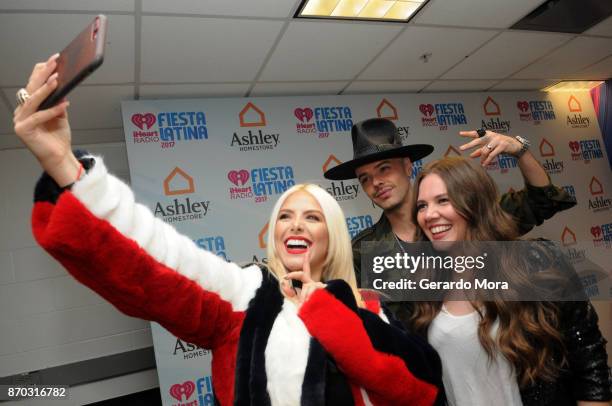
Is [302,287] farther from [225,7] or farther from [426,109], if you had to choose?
[426,109]

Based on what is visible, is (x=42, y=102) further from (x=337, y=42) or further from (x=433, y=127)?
(x=433, y=127)

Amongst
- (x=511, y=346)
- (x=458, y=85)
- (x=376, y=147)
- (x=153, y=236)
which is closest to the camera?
(x=153, y=236)

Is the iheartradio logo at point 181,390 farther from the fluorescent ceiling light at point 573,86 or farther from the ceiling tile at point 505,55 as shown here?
the fluorescent ceiling light at point 573,86

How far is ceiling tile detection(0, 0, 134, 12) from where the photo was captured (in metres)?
2.05

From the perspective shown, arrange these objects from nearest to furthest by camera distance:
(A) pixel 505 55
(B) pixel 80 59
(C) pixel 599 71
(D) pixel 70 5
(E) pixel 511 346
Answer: (B) pixel 80 59 < (E) pixel 511 346 < (D) pixel 70 5 < (A) pixel 505 55 < (C) pixel 599 71

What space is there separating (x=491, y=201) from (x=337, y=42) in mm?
1944

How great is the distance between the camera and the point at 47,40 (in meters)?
2.37

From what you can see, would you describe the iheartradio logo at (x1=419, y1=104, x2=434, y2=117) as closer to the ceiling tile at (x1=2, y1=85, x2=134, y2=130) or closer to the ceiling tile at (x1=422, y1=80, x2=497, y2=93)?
the ceiling tile at (x1=422, y1=80, x2=497, y2=93)

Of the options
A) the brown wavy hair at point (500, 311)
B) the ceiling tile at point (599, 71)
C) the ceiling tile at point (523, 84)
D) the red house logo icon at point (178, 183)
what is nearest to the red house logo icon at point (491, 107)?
the ceiling tile at point (523, 84)

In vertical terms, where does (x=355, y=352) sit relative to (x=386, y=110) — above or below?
below

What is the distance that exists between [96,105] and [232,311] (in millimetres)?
2811

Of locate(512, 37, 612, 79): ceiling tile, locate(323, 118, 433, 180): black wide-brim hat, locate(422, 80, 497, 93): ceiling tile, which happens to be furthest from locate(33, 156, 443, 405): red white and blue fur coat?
locate(512, 37, 612, 79): ceiling tile

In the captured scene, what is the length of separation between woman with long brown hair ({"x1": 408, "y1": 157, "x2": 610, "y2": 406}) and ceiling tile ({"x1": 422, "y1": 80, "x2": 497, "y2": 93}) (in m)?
3.09

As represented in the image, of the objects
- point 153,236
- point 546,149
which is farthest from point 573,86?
point 153,236
